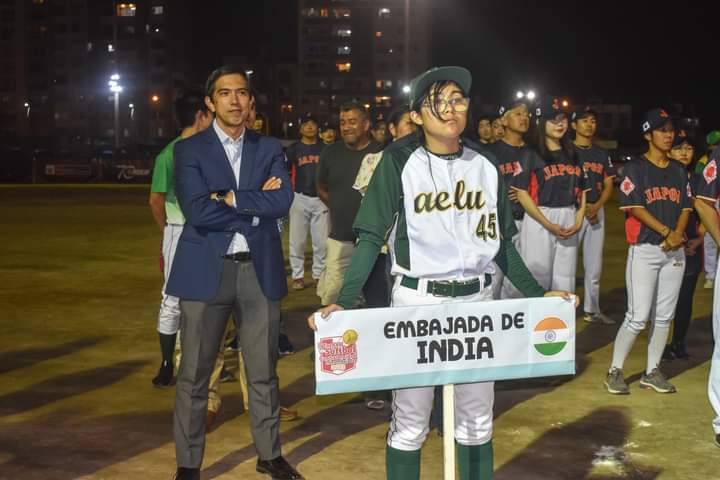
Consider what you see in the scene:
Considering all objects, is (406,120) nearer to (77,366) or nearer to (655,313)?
(655,313)

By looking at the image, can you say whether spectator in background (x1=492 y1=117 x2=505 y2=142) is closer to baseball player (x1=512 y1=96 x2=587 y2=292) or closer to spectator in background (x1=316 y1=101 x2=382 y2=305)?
baseball player (x1=512 y1=96 x2=587 y2=292)

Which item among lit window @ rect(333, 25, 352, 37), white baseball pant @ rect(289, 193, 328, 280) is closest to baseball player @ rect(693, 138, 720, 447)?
white baseball pant @ rect(289, 193, 328, 280)

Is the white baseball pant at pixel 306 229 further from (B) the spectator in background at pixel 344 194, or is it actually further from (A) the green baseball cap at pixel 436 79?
(A) the green baseball cap at pixel 436 79

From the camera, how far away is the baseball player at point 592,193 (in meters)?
9.80

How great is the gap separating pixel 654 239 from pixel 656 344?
81 centimetres

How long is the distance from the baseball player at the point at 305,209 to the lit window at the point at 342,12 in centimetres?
15048

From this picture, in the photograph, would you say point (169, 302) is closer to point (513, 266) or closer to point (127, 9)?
point (513, 266)

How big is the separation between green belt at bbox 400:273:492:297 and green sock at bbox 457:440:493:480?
0.68 metres

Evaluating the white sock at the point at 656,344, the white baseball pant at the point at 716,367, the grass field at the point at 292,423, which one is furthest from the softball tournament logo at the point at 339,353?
the white sock at the point at 656,344

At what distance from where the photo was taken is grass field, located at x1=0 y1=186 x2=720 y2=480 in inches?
218

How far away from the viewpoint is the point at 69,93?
137875 mm

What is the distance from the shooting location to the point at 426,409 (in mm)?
4172

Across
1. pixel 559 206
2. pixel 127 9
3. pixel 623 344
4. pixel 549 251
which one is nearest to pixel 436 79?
pixel 623 344

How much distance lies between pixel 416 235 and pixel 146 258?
11.7 meters
